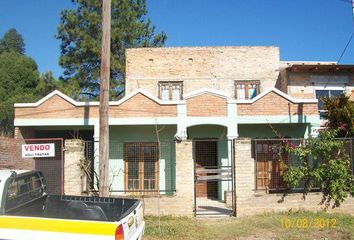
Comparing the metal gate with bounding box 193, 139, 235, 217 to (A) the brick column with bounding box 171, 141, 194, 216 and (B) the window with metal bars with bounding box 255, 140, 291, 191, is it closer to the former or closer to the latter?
(B) the window with metal bars with bounding box 255, 140, 291, 191

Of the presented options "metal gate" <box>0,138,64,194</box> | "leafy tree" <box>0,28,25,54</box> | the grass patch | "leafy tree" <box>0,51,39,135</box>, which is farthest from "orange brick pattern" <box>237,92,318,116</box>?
"leafy tree" <box>0,28,25,54</box>

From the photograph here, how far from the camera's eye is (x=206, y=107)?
50.6 ft

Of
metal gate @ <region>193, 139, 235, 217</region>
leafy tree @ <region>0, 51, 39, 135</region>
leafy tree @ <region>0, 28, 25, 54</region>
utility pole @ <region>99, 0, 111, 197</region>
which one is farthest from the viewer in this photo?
leafy tree @ <region>0, 28, 25, 54</region>

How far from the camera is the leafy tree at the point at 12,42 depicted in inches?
2628

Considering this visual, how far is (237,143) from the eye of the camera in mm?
11883

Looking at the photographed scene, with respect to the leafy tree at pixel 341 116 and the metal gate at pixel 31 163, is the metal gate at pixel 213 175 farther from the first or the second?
the metal gate at pixel 31 163

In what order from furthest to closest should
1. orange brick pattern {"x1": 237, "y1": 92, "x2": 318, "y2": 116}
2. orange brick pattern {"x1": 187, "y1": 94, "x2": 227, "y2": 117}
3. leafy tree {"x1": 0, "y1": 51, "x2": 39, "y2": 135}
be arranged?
leafy tree {"x1": 0, "y1": 51, "x2": 39, "y2": 135} → orange brick pattern {"x1": 237, "y1": 92, "x2": 318, "y2": 116} → orange brick pattern {"x1": 187, "y1": 94, "x2": 227, "y2": 117}

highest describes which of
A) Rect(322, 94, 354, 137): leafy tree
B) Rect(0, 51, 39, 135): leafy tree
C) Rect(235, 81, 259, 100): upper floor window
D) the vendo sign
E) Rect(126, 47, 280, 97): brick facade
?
Rect(0, 51, 39, 135): leafy tree

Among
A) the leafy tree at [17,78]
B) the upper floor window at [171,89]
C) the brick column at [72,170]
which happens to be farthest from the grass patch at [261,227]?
the leafy tree at [17,78]

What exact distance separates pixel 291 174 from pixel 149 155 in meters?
6.17

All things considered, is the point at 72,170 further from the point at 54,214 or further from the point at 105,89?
the point at 54,214

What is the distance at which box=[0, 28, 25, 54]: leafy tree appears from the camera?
66.8 meters

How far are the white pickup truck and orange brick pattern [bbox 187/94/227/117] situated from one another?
29.0 feet
